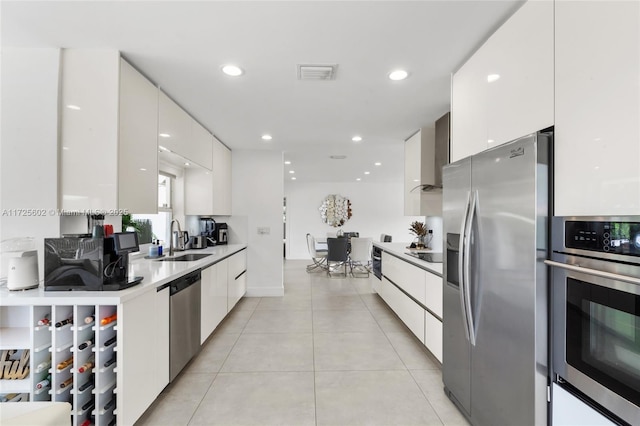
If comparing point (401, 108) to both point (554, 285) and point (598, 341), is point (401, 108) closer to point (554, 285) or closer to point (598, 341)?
point (554, 285)

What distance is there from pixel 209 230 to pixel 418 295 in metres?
3.20

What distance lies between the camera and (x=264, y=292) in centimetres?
494

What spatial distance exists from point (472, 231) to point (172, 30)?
2.11m

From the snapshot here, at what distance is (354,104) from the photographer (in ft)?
9.46

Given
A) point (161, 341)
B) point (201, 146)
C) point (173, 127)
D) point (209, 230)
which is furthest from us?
point (209, 230)

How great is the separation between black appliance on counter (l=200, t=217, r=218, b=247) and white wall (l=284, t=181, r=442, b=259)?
15.9 feet

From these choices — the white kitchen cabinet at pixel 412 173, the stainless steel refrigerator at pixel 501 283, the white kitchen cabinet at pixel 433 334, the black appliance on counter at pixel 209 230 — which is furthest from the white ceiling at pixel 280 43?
the white kitchen cabinet at pixel 433 334

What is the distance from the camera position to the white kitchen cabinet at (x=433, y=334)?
2.49m

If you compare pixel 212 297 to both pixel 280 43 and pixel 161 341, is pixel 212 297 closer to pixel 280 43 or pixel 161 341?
pixel 161 341

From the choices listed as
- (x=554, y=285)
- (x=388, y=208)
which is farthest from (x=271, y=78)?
(x=388, y=208)

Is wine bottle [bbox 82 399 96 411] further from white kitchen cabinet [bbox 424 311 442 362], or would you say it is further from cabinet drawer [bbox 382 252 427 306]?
cabinet drawer [bbox 382 252 427 306]

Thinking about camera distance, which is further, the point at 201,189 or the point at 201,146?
the point at 201,189

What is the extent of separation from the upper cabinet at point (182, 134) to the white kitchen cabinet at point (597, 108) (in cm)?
269

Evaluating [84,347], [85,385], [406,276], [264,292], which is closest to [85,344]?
[84,347]
